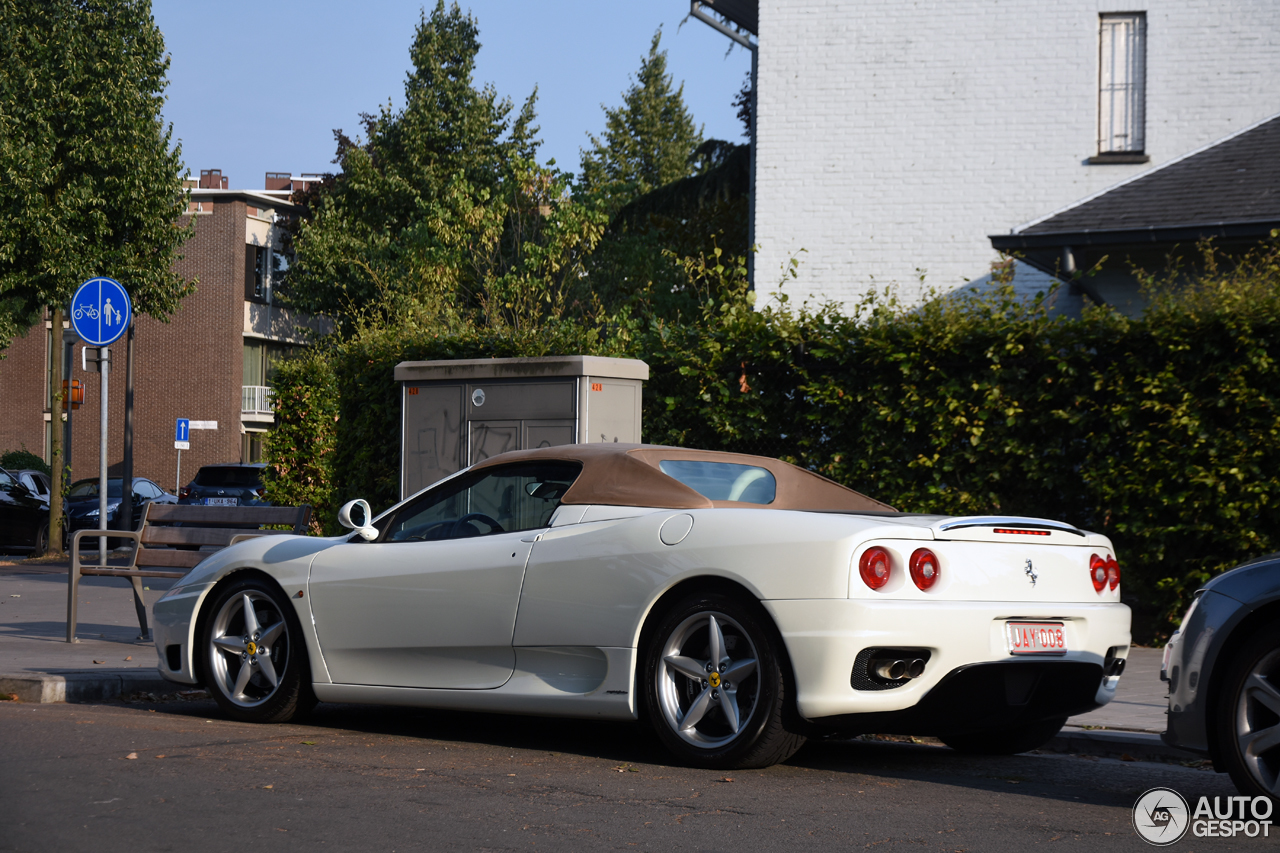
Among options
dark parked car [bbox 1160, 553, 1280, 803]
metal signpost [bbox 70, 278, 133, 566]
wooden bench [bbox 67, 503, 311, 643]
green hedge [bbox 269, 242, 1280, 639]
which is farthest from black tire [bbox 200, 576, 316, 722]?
green hedge [bbox 269, 242, 1280, 639]

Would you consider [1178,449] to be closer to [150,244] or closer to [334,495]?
[334,495]

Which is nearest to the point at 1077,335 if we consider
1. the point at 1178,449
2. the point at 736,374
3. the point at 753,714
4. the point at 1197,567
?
the point at 1178,449

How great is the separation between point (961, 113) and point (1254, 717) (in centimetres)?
1464

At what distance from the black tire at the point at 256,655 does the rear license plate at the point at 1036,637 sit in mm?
3361

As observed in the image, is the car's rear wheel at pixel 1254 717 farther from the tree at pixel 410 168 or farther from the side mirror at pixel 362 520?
the tree at pixel 410 168

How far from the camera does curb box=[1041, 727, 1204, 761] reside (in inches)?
252

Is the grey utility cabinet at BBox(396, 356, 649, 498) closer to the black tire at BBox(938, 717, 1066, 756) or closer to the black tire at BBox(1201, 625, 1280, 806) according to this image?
the black tire at BBox(938, 717, 1066, 756)

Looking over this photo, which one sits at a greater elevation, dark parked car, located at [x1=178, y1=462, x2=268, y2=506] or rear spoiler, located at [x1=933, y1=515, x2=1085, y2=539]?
rear spoiler, located at [x1=933, y1=515, x2=1085, y2=539]

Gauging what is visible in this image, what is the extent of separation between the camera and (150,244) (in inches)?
938

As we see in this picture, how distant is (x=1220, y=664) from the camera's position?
489cm

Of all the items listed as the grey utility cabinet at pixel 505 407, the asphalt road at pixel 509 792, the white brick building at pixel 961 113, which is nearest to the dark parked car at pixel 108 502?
the white brick building at pixel 961 113

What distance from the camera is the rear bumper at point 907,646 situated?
521cm

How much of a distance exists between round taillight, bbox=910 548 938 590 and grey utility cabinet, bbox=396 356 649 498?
17.5 feet

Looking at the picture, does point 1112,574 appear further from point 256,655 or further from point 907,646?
point 256,655
